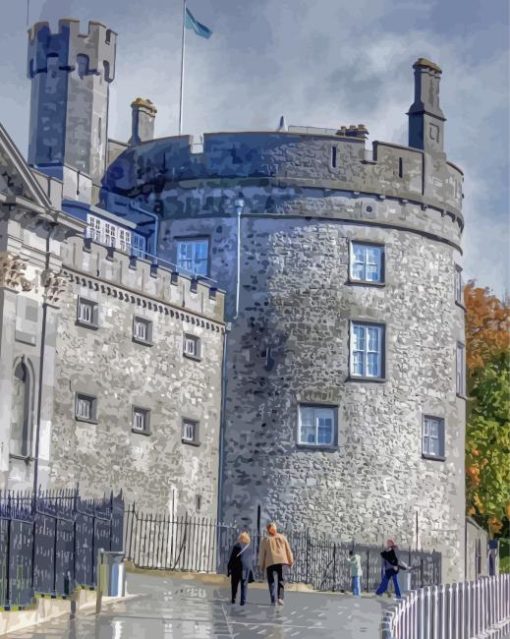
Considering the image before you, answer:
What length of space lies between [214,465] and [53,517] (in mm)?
20993

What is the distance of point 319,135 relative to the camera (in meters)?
48.8

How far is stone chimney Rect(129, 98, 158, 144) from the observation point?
181 ft

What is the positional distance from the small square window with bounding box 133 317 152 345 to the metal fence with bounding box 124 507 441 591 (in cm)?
478

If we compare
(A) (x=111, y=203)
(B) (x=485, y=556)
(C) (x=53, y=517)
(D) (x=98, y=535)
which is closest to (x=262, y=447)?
(A) (x=111, y=203)

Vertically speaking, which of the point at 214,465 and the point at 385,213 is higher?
the point at 385,213

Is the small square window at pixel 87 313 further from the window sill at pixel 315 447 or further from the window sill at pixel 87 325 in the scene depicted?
the window sill at pixel 315 447

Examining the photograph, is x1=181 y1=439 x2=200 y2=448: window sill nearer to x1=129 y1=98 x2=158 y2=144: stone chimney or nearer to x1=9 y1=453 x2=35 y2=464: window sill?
x1=9 y1=453 x2=35 y2=464: window sill

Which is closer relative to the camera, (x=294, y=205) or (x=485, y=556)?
(x=294, y=205)

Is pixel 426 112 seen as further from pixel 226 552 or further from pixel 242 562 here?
pixel 242 562

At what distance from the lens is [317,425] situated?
157ft

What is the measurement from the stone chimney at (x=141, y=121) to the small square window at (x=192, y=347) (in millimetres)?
10668

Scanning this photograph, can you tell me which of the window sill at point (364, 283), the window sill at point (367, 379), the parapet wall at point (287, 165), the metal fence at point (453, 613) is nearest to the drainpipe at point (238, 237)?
the parapet wall at point (287, 165)

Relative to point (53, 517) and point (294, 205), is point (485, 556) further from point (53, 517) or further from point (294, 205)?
point (53, 517)

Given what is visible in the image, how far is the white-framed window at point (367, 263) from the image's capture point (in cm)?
4881
